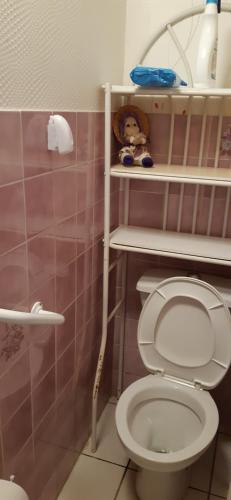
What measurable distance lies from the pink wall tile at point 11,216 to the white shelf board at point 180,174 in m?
0.53

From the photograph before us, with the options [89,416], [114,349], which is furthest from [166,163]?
[89,416]

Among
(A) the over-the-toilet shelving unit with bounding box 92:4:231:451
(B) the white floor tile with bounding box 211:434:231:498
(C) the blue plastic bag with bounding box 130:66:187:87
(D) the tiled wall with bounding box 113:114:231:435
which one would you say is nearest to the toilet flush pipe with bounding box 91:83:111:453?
(A) the over-the-toilet shelving unit with bounding box 92:4:231:451

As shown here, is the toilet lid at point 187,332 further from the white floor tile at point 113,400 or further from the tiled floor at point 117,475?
the white floor tile at point 113,400

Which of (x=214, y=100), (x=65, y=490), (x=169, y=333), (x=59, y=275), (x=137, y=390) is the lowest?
(x=65, y=490)

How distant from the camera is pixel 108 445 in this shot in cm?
173

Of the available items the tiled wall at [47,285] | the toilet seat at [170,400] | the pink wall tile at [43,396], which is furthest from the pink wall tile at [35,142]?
the toilet seat at [170,400]

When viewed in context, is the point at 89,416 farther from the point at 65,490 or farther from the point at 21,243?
the point at 21,243

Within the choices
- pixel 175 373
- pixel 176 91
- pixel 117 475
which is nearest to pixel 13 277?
pixel 176 91

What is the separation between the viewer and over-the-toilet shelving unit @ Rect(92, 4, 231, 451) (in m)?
1.29

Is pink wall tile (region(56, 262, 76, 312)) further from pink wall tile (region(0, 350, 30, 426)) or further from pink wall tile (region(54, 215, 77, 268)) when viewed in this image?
pink wall tile (region(0, 350, 30, 426))

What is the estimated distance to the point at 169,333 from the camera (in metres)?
1.53

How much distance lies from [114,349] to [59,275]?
0.86 m

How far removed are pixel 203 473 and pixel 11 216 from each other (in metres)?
1.41

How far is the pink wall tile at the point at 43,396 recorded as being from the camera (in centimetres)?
117
